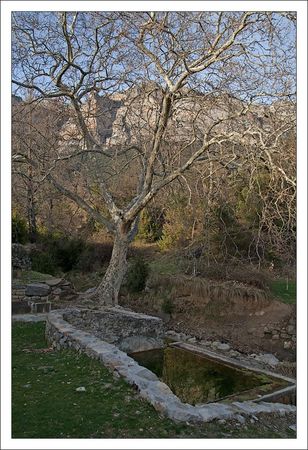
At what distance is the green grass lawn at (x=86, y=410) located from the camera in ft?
12.0

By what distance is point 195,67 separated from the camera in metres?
7.59

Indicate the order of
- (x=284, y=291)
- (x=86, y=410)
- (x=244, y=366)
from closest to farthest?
(x=86, y=410), (x=244, y=366), (x=284, y=291)

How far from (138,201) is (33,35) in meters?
3.85

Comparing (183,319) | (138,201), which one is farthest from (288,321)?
(138,201)

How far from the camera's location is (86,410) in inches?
160

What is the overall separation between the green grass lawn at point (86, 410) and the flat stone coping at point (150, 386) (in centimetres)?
9

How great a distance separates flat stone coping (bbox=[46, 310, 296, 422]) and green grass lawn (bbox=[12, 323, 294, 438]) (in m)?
0.09

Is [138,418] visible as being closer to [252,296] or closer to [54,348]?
[54,348]

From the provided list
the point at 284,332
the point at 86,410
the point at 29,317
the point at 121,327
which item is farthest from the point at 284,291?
the point at 86,410

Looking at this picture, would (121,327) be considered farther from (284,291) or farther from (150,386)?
(284,291)

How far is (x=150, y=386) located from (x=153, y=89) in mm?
6221

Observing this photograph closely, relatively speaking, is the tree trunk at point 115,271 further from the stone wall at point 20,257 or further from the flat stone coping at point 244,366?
the stone wall at point 20,257

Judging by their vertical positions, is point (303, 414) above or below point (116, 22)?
below

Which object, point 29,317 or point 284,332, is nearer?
point 29,317
